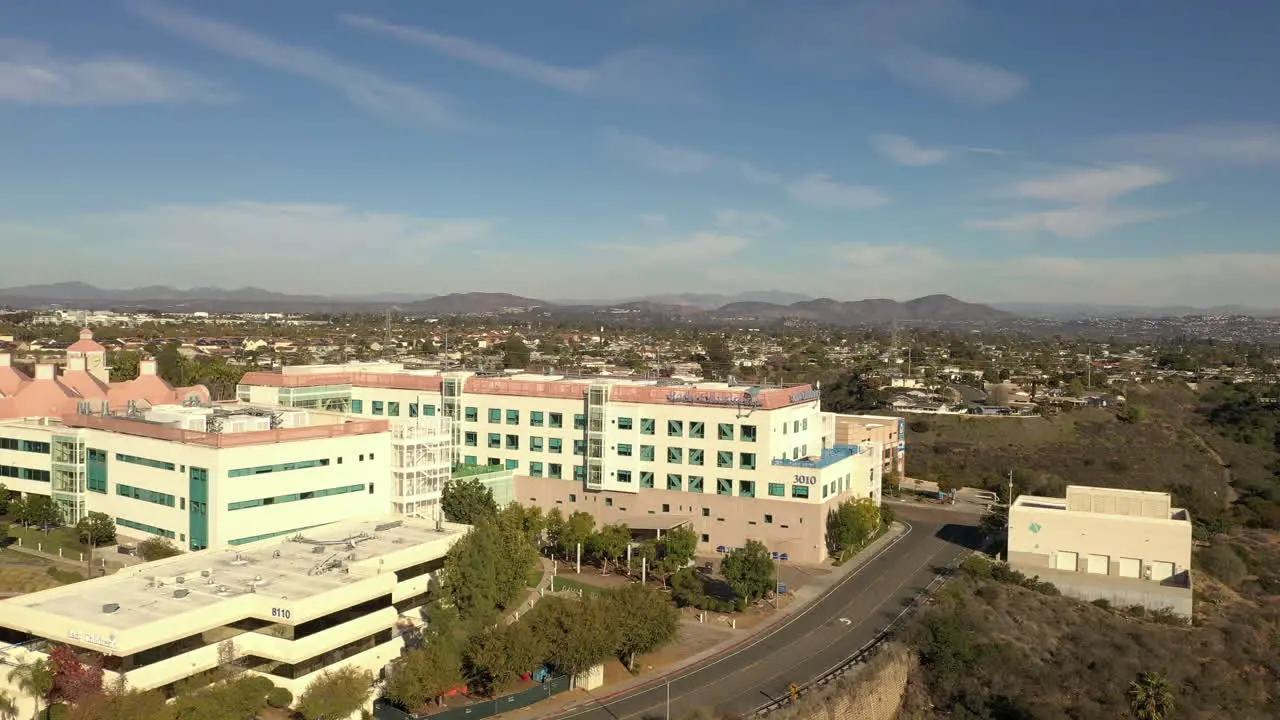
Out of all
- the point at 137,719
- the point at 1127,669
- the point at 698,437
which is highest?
the point at 698,437

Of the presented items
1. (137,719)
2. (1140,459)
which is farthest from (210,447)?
(1140,459)

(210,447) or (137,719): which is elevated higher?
(210,447)

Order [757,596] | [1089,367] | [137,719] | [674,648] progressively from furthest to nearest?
1. [1089,367]
2. [757,596]
3. [674,648]
4. [137,719]

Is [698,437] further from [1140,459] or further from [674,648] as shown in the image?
[1140,459]

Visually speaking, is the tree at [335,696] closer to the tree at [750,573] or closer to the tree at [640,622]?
the tree at [640,622]

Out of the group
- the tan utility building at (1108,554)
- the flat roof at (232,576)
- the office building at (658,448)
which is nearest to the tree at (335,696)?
the flat roof at (232,576)

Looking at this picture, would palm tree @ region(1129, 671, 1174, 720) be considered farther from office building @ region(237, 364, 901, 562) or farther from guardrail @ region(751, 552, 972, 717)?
office building @ region(237, 364, 901, 562)

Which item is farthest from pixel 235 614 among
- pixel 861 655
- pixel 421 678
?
pixel 861 655
